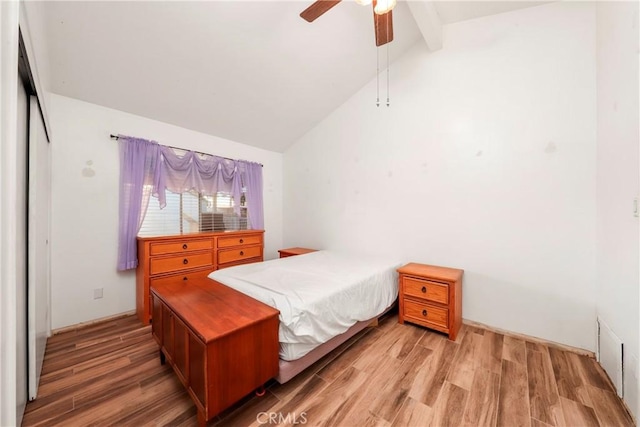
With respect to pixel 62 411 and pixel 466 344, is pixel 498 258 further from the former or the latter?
pixel 62 411

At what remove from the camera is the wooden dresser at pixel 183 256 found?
256 cm

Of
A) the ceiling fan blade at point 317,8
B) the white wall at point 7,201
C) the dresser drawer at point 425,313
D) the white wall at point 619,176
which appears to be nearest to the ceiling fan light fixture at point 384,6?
the ceiling fan blade at point 317,8

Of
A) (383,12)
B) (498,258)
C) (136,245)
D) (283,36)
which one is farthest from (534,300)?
(136,245)

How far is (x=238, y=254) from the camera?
3.36 m

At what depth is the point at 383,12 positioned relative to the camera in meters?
1.66

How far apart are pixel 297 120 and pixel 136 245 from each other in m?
2.64

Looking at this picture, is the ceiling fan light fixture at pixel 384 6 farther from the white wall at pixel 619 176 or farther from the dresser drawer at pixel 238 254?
the dresser drawer at pixel 238 254

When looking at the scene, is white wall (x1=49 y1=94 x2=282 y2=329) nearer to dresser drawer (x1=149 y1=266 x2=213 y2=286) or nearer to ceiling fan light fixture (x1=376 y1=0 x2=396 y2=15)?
dresser drawer (x1=149 y1=266 x2=213 y2=286)

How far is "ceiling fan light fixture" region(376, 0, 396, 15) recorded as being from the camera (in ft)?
5.25

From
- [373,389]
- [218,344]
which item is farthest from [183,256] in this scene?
[373,389]

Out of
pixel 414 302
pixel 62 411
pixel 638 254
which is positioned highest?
pixel 638 254

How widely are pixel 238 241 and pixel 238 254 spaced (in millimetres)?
178

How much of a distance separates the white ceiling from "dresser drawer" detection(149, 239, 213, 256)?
1504 mm

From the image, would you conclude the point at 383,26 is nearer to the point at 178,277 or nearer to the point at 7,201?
the point at 7,201
